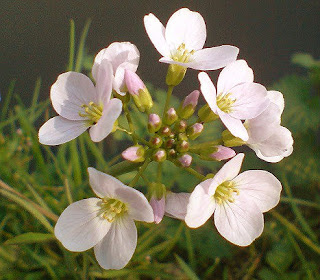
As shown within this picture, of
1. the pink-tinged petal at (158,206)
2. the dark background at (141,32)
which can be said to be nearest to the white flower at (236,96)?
the pink-tinged petal at (158,206)

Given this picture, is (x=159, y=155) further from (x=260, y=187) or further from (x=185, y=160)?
(x=260, y=187)

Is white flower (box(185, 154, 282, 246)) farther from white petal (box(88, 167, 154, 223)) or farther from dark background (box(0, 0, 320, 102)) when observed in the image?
dark background (box(0, 0, 320, 102))

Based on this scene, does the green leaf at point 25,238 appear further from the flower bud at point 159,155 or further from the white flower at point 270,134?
the white flower at point 270,134

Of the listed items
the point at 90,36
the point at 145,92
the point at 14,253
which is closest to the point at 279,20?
the point at 90,36

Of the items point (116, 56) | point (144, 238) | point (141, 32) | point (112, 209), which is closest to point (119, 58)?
point (116, 56)

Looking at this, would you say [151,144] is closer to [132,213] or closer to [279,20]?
[132,213]
